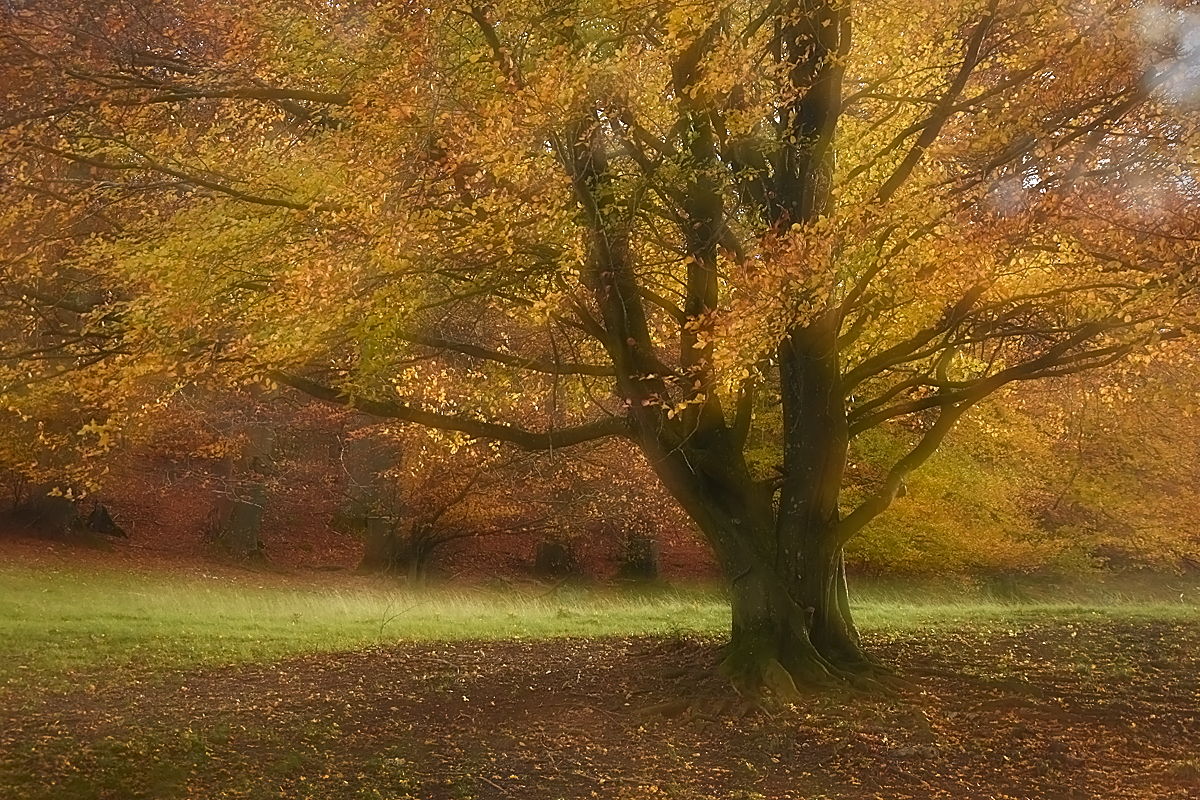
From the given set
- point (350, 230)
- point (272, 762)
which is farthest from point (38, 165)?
point (272, 762)

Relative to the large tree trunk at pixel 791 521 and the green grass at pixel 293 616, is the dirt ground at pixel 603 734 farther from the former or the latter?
the green grass at pixel 293 616

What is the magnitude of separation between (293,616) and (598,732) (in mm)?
9116

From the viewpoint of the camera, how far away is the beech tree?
8219 millimetres

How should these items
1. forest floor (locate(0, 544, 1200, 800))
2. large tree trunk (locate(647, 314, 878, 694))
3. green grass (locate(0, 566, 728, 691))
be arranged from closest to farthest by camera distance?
1. forest floor (locate(0, 544, 1200, 800))
2. large tree trunk (locate(647, 314, 878, 694))
3. green grass (locate(0, 566, 728, 691))

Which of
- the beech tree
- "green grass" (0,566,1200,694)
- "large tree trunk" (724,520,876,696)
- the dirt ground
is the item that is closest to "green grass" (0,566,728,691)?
"green grass" (0,566,1200,694)

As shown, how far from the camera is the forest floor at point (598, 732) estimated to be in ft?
22.3

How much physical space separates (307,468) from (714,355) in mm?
22524

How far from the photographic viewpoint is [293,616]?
16.1 meters

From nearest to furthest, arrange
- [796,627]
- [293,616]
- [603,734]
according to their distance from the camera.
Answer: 1. [603,734]
2. [796,627]
3. [293,616]

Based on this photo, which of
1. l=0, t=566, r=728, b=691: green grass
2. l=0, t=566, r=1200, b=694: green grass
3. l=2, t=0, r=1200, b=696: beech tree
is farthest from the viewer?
l=0, t=566, r=1200, b=694: green grass

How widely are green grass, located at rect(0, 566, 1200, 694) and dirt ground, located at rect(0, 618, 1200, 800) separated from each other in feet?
4.67

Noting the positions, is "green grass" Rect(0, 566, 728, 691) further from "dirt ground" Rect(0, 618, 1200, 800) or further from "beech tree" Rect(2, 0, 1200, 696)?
"beech tree" Rect(2, 0, 1200, 696)

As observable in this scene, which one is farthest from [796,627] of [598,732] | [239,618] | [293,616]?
[239,618]

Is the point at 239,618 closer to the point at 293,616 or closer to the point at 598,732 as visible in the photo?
the point at 293,616
